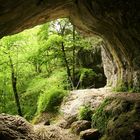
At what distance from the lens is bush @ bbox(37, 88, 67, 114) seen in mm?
14547

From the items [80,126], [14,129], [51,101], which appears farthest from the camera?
[51,101]

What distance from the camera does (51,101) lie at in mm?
14750

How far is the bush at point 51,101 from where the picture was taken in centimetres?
1455

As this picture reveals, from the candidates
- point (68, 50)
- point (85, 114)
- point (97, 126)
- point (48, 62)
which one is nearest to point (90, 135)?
point (97, 126)

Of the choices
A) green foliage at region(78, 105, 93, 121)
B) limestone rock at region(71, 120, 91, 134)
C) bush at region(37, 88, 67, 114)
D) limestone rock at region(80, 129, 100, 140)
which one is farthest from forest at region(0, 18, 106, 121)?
limestone rock at region(80, 129, 100, 140)

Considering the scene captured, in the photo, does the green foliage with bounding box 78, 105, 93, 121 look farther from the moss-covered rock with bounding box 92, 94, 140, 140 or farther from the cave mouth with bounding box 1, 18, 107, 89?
the cave mouth with bounding box 1, 18, 107, 89

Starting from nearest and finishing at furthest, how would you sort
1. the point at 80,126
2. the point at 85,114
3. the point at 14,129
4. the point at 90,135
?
the point at 14,129
the point at 90,135
the point at 80,126
the point at 85,114

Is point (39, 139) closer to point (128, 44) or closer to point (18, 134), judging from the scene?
point (18, 134)

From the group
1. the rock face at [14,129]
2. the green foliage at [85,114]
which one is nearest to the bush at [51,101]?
the green foliage at [85,114]

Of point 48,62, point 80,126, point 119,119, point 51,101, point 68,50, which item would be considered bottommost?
point 80,126

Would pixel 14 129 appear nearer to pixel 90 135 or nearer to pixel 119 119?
pixel 90 135

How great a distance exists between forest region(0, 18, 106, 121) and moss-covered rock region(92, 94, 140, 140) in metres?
4.59

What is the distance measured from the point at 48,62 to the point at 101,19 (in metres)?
7.71

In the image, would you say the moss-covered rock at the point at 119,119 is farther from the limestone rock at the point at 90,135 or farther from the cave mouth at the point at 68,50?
the cave mouth at the point at 68,50
